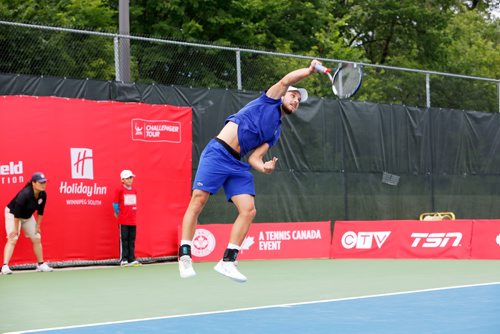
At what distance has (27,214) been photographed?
14.7 meters

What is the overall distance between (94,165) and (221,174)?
7800 mm

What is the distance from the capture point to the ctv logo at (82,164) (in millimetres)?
15992

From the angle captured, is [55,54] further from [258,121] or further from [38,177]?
[258,121]

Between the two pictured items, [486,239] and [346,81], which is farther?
[486,239]

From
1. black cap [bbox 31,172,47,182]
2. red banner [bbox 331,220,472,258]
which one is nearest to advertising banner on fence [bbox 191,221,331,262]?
red banner [bbox 331,220,472,258]

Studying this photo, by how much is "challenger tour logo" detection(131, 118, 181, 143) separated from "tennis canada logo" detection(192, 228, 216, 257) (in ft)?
5.70

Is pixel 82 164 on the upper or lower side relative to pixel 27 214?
upper

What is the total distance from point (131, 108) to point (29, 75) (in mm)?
1963

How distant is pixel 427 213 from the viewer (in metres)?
20.6

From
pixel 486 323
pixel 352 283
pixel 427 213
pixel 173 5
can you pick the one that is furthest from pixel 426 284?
pixel 173 5

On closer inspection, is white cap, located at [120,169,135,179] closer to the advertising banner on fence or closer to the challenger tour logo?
the challenger tour logo

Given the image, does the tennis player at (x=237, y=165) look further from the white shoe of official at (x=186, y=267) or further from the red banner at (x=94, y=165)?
the red banner at (x=94, y=165)

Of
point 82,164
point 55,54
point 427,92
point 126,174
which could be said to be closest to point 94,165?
point 82,164

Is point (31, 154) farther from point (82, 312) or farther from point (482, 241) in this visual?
point (482, 241)
